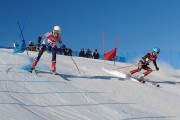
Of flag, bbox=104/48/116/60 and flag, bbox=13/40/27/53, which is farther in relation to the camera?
flag, bbox=104/48/116/60

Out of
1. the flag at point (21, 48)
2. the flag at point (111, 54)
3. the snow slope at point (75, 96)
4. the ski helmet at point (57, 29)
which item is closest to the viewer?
the snow slope at point (75, 96)

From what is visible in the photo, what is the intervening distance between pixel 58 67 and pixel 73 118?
23.9 ft

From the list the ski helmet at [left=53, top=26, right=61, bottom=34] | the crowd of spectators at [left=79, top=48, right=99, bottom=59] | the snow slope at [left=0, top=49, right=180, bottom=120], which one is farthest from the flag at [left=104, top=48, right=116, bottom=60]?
the crowd of spectators at [left=79, top=48, right=99, bottom=59]

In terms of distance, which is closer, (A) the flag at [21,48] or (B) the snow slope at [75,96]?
(B) the snow slope at [75,96]

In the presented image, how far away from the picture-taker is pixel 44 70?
1491 cm

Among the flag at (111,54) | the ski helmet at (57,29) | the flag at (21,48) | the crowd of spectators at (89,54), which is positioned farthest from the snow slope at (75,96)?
the crowd of spectators at (89,54)

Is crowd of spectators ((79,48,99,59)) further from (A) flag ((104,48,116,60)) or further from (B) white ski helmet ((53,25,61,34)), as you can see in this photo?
(B) white ski helmet ((53,25,61,34))

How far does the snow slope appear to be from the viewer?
9.79m

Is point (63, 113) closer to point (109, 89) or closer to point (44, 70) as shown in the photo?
point (109, 89)

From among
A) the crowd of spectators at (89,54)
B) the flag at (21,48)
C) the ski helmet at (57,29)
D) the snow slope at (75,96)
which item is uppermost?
the ski helmet at (57,29)

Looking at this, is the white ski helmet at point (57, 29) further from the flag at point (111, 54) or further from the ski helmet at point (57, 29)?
the flag at point (111, 54)

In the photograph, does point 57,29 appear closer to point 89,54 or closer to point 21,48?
point 21,48

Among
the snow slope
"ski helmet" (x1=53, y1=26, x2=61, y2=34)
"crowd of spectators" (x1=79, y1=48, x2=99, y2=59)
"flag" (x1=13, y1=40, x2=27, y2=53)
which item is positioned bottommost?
the snow slope

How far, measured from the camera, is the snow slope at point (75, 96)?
979 centimetres
